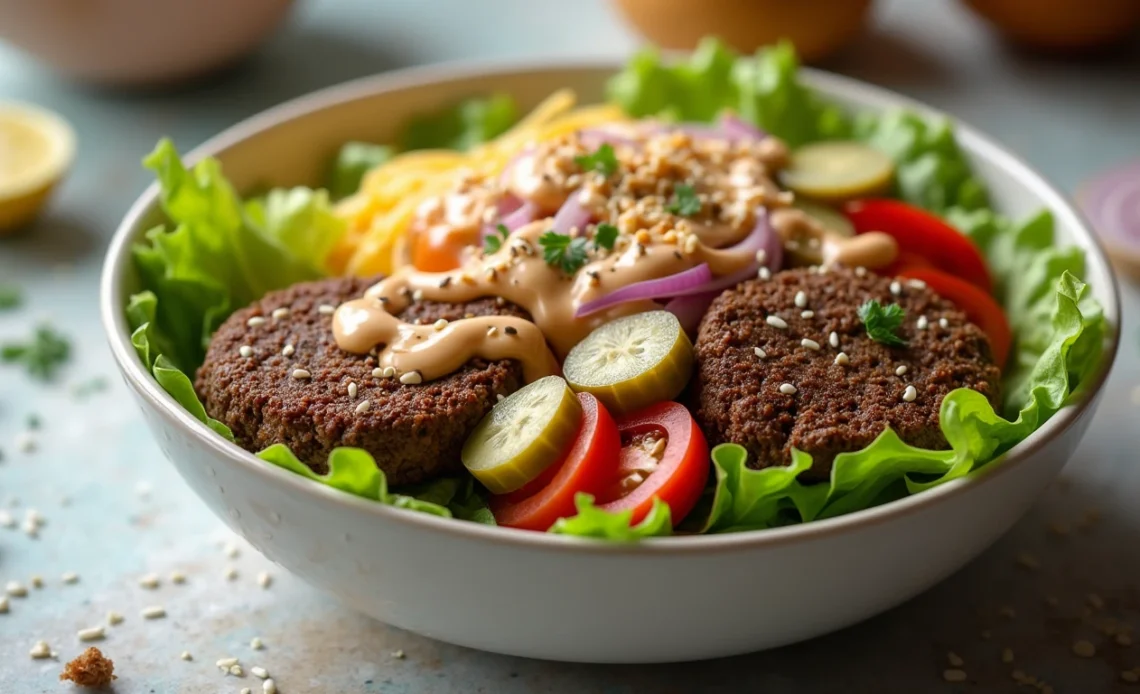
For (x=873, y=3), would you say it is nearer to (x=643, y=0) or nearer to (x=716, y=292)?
(x=643, y=0)

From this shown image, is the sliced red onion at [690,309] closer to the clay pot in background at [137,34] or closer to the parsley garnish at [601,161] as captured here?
the parsley garnish at [601,161]

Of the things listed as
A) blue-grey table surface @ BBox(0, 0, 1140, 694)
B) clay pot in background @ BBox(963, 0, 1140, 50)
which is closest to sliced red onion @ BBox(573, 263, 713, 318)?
blue-grey table surface @ BBox(0, 0, 1140, 694)

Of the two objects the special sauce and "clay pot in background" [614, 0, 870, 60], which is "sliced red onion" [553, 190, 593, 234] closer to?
the special sauce

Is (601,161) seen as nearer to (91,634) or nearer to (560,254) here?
(560,254)

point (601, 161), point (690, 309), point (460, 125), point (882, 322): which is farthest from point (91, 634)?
point (460, 125)

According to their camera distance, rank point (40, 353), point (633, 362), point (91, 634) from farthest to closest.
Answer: point (40, 353)
point (91, 634)
point (633, 362)
